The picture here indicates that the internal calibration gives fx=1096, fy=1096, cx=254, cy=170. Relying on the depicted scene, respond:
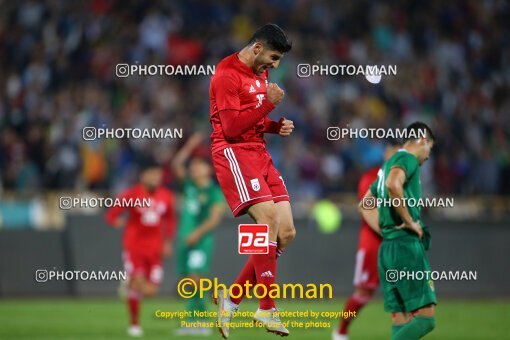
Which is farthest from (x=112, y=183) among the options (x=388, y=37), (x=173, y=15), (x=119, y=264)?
(x=388, y=37)

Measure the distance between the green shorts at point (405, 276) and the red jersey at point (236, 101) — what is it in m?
1.70

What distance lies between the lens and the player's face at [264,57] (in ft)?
32.0

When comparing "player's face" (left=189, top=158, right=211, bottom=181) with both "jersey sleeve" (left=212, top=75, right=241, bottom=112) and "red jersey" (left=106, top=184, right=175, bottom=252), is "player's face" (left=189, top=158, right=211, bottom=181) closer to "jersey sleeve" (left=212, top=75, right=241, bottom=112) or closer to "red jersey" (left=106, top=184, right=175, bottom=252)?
"red jersey" (left=106, top=184, right=175, bottom=252)

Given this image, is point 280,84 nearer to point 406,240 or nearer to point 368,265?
point 368,265

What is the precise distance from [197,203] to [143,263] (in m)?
1.17

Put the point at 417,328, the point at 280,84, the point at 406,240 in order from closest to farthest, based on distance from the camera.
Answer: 1. the point at 417,328
2. the point at 406,240
3. the point at 280,84

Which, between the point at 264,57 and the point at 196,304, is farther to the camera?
the point at 196,304

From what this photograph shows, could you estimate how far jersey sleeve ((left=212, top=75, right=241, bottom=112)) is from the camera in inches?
380

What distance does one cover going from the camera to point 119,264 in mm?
18844

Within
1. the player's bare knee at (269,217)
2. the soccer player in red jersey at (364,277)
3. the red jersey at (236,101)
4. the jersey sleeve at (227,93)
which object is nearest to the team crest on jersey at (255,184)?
the player's bare knee at (269,217)

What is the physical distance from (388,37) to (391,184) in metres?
14.2

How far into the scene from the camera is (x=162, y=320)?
56.3 ft

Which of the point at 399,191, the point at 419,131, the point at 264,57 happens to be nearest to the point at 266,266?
the point at 399,191

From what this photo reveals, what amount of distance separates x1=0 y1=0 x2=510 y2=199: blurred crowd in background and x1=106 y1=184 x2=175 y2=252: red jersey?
938 mm
